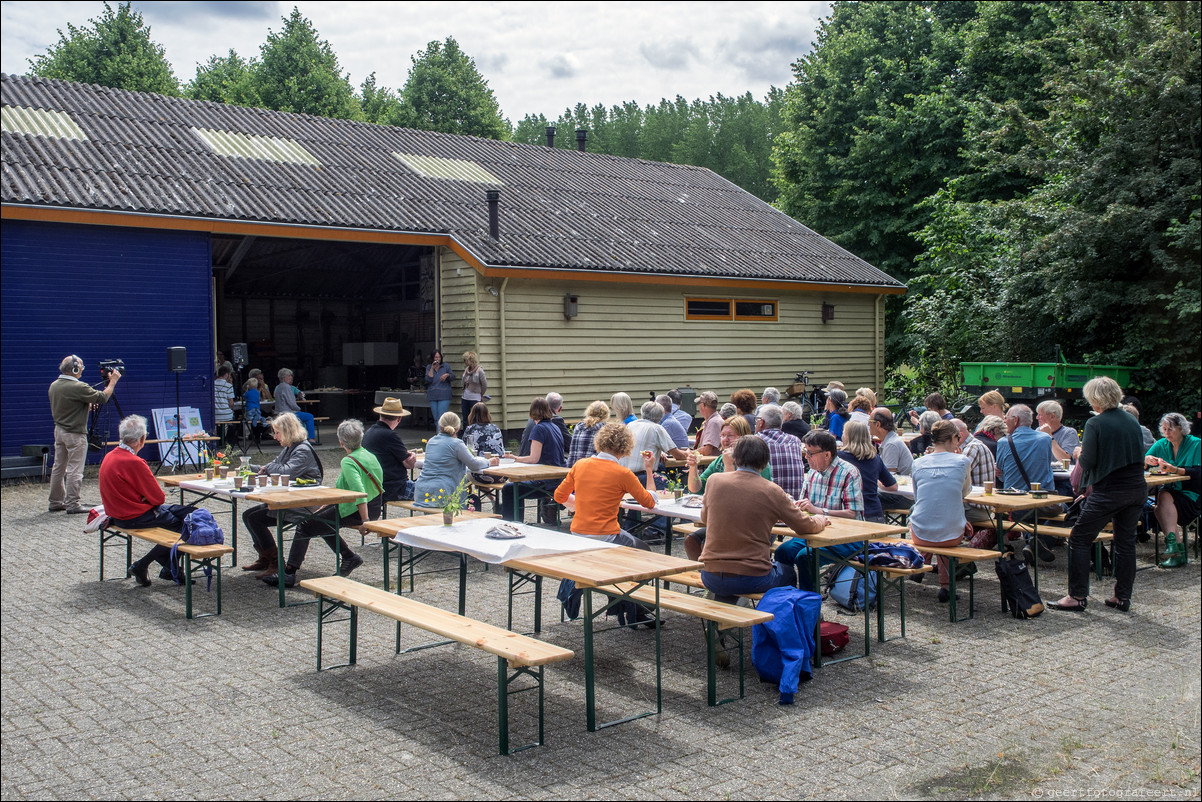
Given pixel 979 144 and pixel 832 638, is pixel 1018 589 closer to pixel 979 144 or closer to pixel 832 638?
pixel 832 638

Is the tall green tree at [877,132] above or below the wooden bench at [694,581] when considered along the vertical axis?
above

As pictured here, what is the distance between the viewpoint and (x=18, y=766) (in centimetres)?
428

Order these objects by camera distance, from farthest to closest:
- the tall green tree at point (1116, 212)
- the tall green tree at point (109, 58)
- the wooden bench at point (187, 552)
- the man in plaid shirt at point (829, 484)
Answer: the tall green tree at point (109, 58) → the tall green tree at point (1116, 212) → the wooden bench at point (187, 552) → the man in plaid shirt at point (829, 484)

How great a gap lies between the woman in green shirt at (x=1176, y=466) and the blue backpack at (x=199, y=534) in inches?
300

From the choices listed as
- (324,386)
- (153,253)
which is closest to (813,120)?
(324,386)

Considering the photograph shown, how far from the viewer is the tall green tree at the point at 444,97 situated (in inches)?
1592

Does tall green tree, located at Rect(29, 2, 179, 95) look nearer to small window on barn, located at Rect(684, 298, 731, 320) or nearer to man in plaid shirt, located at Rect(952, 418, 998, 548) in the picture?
small window on barn, located at Rect(684, 298, 731, 320)

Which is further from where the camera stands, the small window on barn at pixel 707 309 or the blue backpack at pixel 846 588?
the small window on barn at pixel 707 309

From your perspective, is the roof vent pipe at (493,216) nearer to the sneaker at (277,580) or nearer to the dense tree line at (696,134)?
the sneaker at (277,580)

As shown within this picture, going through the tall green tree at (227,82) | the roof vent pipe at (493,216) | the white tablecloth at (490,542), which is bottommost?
the white tablecloth at (490,542)

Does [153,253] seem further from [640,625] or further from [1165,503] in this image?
[1165,503]

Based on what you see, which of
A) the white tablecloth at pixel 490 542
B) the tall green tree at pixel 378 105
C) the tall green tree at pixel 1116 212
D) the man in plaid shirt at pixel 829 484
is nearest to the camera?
the white tablecloth at pixel 490 542

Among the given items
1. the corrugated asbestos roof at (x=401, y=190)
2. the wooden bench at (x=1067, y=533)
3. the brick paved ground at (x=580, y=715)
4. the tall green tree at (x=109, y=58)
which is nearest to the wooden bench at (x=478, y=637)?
the brick paved ground at (x=580, y=715)

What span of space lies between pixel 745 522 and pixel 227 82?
35923 mm
